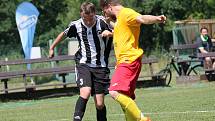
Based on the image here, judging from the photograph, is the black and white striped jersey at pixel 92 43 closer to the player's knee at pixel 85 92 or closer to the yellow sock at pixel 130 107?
the player's knee at pixel 85 92

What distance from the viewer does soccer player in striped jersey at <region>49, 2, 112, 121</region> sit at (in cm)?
912

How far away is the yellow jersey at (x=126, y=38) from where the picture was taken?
784 centimetres

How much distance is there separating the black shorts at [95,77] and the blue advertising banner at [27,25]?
15.9m

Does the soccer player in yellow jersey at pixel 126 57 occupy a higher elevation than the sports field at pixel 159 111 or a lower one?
higher

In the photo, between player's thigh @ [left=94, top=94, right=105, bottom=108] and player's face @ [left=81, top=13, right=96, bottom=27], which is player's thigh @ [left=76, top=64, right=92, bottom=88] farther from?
player's face @ [left=81, top=13, right=96, bottom=27]

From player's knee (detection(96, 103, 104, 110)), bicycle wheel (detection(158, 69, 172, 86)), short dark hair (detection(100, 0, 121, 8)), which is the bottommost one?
bicycle wheel (detection(158, 69, 172, 86))

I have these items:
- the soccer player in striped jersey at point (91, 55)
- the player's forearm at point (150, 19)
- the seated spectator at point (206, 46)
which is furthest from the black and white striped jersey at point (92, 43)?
the seated spectator at point (206, 46)

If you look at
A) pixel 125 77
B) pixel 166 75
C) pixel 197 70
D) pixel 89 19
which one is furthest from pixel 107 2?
pixel 197 70

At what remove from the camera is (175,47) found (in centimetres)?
2172

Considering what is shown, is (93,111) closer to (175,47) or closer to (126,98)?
(126,98)

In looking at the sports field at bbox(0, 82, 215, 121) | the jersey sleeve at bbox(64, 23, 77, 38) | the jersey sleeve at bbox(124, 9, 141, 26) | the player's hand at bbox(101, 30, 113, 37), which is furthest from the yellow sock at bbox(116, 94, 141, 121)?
the sports field at bbox(0, 82, 215, 121)

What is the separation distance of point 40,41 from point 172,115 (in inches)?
1584

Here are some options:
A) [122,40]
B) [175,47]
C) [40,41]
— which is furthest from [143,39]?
[122,40]

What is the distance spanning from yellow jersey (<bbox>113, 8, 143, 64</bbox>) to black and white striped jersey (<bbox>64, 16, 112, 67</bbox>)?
4.64 feet
